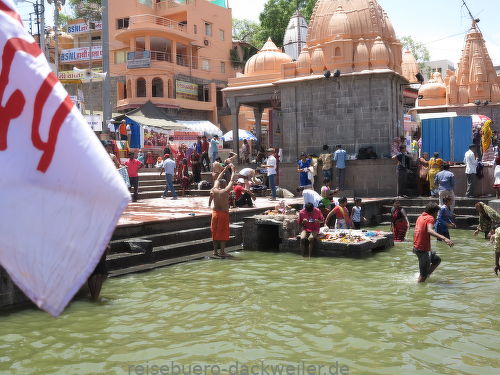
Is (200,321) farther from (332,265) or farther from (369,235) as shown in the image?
(369,235)

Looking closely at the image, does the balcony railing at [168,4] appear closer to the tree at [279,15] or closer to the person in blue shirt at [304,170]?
the tree at [279,15]

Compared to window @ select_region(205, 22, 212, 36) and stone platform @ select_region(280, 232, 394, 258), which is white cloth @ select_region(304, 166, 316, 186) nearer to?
stone platform @ select_region(280, 232, 394, 258)

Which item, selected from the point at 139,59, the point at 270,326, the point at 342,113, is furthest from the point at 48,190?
the point at 139,59

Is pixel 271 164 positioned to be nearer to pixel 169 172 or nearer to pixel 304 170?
pixel 304 170

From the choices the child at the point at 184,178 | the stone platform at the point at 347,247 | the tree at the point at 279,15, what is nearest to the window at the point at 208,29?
the tree at the point at 279,15

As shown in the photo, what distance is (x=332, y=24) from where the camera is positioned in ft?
63.7

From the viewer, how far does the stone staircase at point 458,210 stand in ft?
48.3

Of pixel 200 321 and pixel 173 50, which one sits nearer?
pixel 200 321

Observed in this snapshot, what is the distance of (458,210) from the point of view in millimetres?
15109

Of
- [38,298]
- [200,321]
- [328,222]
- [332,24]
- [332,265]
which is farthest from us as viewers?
[332,24]

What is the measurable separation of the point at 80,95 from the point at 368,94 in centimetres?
1393

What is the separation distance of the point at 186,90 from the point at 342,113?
65.2 ft

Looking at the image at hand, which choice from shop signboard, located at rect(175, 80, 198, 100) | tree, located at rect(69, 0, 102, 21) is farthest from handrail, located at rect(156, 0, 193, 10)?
shop signboard, located at rect(175, 80, 198, 100)

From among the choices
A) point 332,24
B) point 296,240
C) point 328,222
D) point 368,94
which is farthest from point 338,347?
point 332,24
